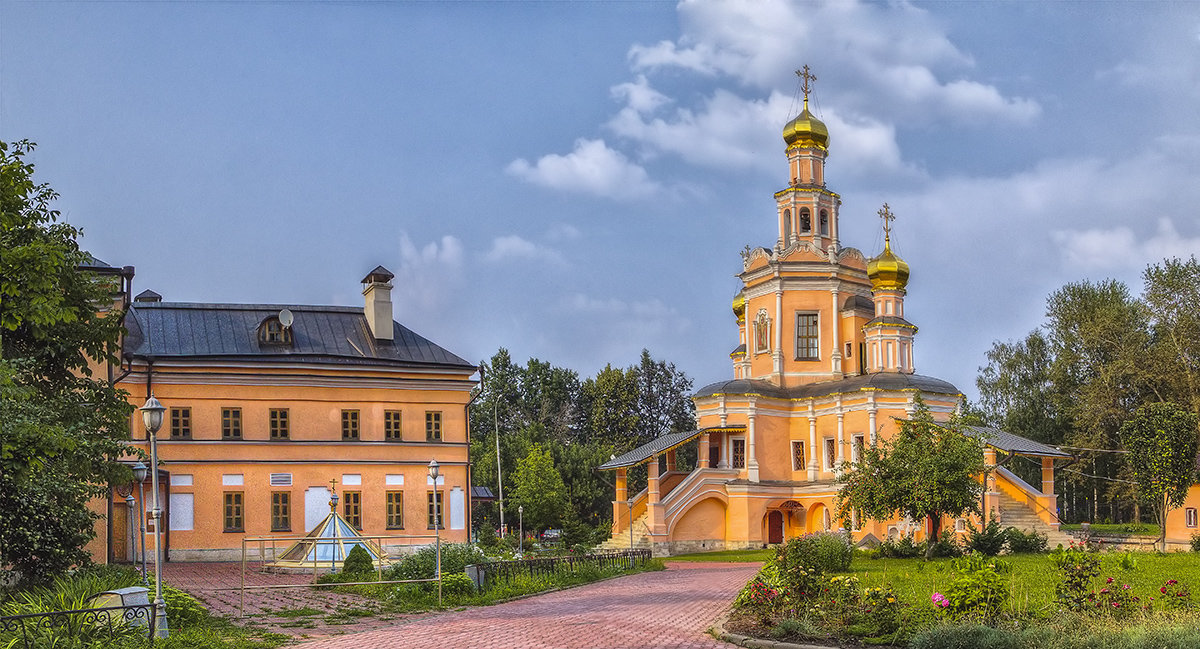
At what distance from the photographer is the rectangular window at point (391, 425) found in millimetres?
38031

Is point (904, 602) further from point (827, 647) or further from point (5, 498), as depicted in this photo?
point (5, 498)

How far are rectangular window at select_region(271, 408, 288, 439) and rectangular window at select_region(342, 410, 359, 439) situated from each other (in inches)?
69.8

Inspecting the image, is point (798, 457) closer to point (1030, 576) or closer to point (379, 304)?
point (379, 304)

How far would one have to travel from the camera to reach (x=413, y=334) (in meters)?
40.2

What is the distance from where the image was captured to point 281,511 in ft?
120

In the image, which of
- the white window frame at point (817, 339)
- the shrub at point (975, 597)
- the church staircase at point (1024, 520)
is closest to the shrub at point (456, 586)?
the shrub at point (975, 597)

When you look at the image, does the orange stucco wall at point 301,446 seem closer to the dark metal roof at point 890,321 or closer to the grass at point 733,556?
the grass at point 733,556

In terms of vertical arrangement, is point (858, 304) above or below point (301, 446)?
above

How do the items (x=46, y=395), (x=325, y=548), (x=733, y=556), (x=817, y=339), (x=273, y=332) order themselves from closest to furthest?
1. (x=46, y=395)
2. (x=325, y=548)
3. (x=273, y=332)
4. (x=733, y=556)
5. (x=817, y=339)

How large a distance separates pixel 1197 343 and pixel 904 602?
1623 inches

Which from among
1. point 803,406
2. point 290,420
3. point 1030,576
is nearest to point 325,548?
point 290,420

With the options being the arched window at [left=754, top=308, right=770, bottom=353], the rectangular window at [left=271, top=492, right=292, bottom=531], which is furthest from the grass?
the rectangular window at [left=271, top=492, right=292, bottom=531]

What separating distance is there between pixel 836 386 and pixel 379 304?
18371mm

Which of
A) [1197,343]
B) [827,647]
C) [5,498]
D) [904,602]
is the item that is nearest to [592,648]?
[827,647]
